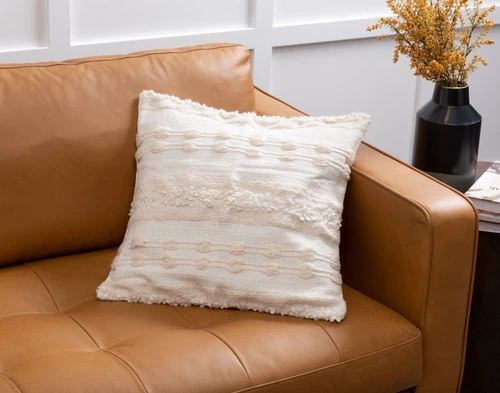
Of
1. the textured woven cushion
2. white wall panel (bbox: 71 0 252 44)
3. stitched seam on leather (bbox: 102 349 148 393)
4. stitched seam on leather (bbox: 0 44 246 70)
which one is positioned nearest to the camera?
stitched seam on leather (bbox: 102 349 148 393)

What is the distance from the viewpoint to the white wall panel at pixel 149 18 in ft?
8.50

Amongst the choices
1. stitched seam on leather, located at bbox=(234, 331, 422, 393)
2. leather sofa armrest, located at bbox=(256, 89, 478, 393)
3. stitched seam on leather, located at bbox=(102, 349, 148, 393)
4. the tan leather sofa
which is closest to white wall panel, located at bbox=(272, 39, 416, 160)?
the tan leather sofa

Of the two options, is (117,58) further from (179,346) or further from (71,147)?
(179,346)

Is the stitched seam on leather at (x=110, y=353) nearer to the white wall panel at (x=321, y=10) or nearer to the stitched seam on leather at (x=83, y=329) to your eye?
the stitched seam on leather at (x=83, y=329)

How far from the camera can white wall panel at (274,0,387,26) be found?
9.77 feet

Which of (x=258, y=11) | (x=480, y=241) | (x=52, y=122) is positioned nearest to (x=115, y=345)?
(x=52, y=122)

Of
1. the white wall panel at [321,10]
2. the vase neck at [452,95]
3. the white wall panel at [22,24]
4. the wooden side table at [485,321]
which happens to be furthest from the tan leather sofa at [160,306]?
the white wall panel at [321,10]

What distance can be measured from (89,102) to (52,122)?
10cm

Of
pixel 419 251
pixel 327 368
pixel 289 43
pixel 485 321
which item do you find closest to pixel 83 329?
pixel 327 368

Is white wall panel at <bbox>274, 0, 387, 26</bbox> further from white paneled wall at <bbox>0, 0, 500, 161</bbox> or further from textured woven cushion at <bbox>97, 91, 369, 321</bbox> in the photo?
textured woven cushion at <bbox>97, 91, 369, 321</bbox>

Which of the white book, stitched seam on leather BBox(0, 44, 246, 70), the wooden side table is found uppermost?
stitched seam on leather BBox(0, 44, 246, 70)

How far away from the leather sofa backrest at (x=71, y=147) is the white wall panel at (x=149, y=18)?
0.49 m

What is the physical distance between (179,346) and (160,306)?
0.20 meters

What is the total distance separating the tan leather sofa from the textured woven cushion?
5 cm
